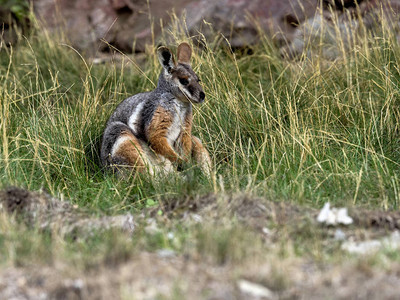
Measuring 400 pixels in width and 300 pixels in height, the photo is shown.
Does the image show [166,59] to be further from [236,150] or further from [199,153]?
[236,150]

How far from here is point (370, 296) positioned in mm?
3459

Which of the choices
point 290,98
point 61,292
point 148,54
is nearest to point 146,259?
point 61,292

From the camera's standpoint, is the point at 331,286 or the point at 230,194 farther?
the point at 230,194

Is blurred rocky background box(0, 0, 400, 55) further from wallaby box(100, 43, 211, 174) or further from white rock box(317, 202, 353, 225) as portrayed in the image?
white rock box(317, 202, 353, 225)

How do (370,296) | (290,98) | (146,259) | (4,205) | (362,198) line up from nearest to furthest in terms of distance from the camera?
(370,296)
(146,259)
(4,205)
(362,198)
(290,98)

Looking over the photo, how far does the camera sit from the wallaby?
6719 mm

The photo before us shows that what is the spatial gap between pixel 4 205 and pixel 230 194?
1.74 m

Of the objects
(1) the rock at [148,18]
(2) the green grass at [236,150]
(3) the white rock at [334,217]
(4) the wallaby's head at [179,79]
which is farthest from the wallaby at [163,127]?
(1) the rock at [148,18]

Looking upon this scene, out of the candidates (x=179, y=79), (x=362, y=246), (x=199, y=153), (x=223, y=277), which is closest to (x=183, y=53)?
(x=179, y=79)

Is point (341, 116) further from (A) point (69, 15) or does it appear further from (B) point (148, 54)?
(A) point (69, 15)

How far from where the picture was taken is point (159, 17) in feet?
35.6

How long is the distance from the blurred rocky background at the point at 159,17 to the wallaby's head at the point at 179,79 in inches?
114

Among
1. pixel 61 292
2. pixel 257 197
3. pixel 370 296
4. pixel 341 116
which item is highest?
→ pixel 61 292

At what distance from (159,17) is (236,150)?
4.63 meters
